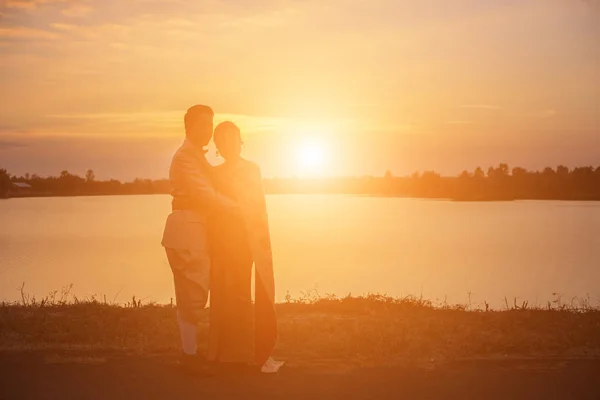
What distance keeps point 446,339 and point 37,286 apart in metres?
26.9

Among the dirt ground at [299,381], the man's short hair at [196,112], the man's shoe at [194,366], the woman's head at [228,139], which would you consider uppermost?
the man's short hair at [196,112]

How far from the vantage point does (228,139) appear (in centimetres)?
802

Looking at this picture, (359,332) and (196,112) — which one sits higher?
(196,112)

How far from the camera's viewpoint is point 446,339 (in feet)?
30.6

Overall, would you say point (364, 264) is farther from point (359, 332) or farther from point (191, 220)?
point (191, 220)

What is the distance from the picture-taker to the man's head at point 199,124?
7.72m

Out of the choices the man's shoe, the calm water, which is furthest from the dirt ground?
the calm water

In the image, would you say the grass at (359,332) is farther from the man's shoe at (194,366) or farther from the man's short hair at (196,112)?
the man's short hair at (196,112)

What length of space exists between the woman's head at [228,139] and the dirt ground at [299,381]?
8.37 ft

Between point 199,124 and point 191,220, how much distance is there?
109cm

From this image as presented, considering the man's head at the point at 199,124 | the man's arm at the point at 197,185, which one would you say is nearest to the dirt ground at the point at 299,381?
the man's arm at the point at 197,185

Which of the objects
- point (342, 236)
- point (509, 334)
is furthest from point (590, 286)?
point (342, 236)

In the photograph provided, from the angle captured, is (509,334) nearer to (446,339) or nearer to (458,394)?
(446,339)

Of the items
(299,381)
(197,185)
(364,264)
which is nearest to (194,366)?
(299,381)
